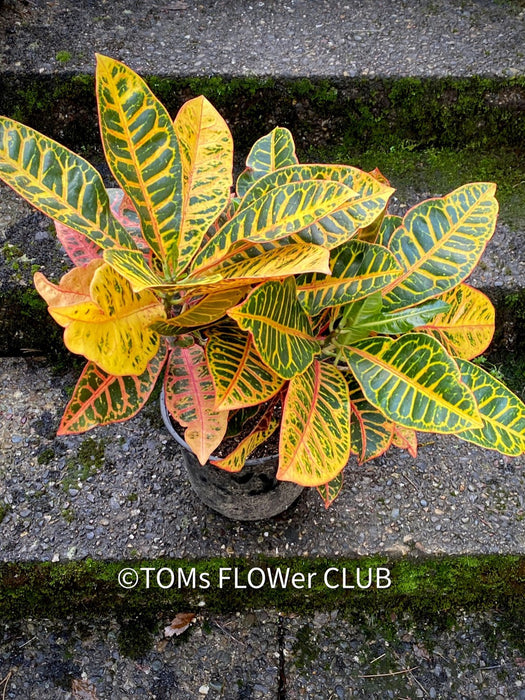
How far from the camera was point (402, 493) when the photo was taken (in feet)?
4.51

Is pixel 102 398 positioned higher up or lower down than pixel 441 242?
lower down

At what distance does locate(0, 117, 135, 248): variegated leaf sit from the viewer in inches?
27.4

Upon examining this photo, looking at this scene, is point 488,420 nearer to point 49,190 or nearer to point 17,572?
point 49,190

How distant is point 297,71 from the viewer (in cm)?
162

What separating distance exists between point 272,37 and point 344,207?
129 centimetres

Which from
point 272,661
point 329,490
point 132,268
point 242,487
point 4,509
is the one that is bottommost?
point 272,661

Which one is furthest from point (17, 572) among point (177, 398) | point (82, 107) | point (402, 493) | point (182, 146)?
point (82, 107)

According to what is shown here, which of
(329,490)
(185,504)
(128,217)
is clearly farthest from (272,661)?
(128,217)

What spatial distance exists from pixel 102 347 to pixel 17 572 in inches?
34.1

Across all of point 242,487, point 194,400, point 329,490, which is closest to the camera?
point 194,400

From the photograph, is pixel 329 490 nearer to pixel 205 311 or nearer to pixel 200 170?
pixel 205 311

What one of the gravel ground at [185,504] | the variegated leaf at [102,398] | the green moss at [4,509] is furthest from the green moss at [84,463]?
the variegated leaf at [102,398]

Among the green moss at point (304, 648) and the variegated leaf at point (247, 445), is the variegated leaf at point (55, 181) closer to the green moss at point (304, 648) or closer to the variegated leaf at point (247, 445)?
the variegated leaf at point (247, 445)

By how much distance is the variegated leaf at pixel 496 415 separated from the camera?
2.65 feet
